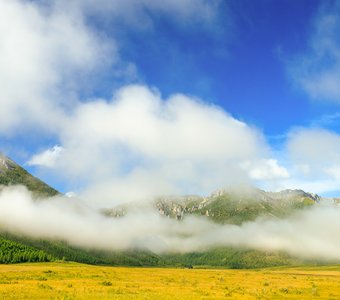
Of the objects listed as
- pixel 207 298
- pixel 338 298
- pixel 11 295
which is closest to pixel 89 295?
pixel 11 295

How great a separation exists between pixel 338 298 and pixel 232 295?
48.2 ft

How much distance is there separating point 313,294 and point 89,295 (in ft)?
112

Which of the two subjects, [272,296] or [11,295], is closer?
[11,295]

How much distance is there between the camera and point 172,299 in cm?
4547

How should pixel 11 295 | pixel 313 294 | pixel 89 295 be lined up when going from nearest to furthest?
1. pixel 11 295
2. pixel 89 295
3. pixel 313 294

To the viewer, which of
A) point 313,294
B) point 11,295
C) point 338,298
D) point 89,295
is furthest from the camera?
point 313,294

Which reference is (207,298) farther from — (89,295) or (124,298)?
(89,295)

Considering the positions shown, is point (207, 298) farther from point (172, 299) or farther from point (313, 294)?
point (313, 294)

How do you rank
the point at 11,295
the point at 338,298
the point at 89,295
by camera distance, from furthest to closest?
the point at 338,298 < the point at 89,295 < the point at 11,295

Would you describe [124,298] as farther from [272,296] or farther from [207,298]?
[272,296]

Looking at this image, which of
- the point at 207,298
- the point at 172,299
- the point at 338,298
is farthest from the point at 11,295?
the point at 338,298

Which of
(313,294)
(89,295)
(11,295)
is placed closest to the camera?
(11,295)

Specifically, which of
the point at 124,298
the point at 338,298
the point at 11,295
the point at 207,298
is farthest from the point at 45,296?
the point at 338,298

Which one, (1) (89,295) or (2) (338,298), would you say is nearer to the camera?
(1) (89,295)
